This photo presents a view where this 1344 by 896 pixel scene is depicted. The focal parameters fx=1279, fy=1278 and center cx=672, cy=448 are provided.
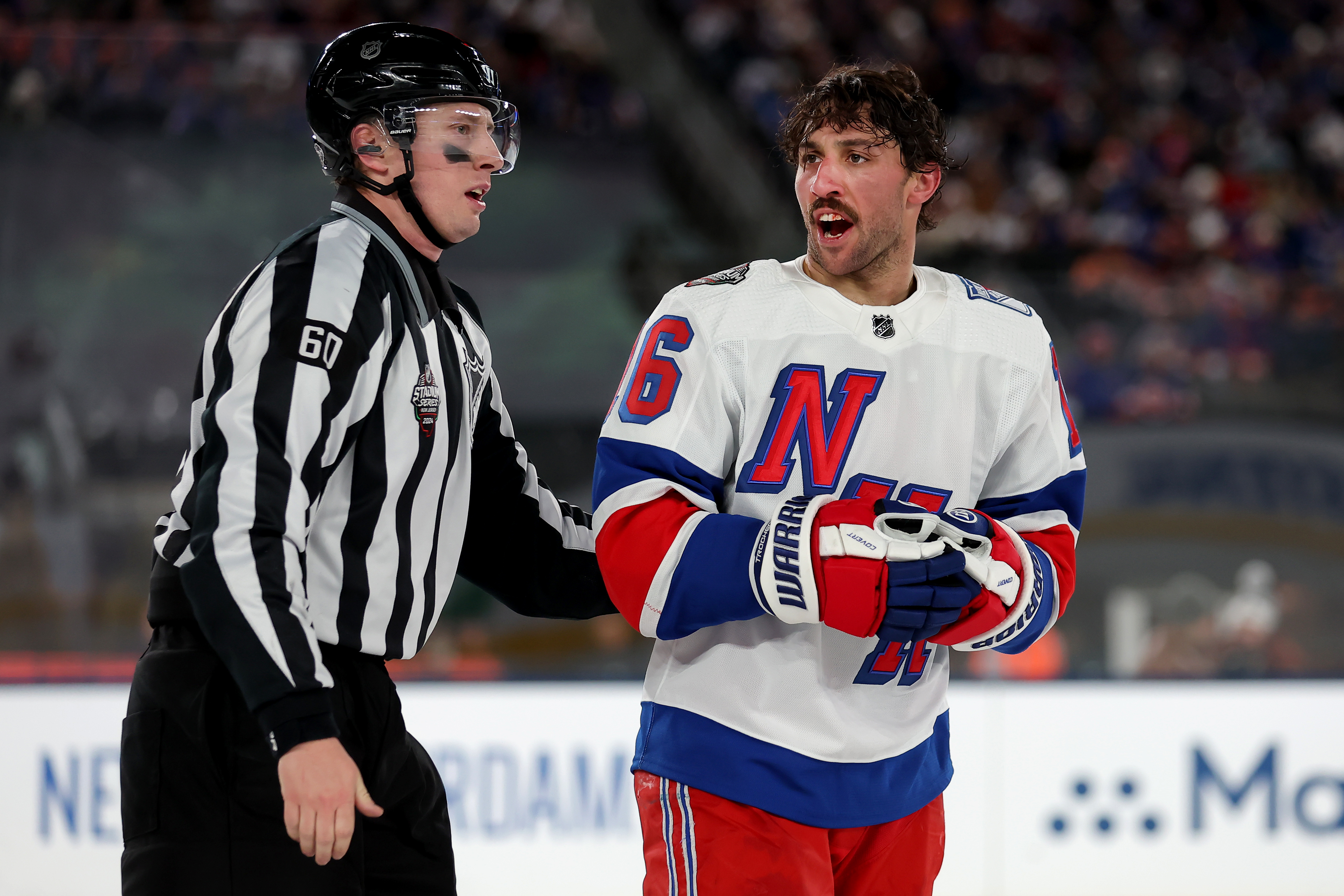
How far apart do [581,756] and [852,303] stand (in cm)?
236

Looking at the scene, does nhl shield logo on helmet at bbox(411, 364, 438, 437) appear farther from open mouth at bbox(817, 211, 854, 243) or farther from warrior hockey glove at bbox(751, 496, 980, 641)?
open mouth at bbox(817, 211, 854, 243)

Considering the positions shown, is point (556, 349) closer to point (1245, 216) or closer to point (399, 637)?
point (399, 637)

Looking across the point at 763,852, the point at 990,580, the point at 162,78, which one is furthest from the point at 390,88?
the point at 162,78

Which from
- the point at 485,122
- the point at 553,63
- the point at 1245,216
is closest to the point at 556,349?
the point at 485,122

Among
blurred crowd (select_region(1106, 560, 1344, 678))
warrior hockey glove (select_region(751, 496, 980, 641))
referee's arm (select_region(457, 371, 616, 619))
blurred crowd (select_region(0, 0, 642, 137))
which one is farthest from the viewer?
blurred crowd (select_region(0, 0, 642, 137))

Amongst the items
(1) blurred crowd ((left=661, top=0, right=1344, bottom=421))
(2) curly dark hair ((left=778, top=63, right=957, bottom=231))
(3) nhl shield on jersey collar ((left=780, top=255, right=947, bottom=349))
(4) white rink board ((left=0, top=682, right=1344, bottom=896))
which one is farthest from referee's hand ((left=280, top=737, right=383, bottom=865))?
(1) blurred crowd ((left=661, top=0, right=1344, bottom=421))

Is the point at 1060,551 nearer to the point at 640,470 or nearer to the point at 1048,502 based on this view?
the point at 1048,502

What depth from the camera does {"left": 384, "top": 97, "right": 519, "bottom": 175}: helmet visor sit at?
178cm

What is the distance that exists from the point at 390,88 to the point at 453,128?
10 centimetres

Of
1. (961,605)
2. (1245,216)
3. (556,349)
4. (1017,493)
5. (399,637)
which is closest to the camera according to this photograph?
(961,605)

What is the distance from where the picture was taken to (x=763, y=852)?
1.71 m

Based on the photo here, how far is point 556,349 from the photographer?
4.14m

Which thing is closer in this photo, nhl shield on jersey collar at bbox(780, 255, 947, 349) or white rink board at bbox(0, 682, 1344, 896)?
nhl shield on jersey collar at bbox(780, 255, 947, 349)

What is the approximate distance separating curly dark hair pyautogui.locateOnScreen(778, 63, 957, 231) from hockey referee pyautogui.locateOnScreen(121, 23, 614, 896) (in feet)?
1.48
